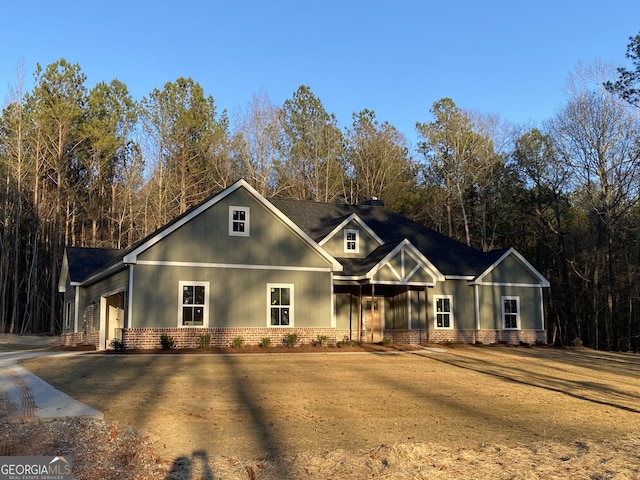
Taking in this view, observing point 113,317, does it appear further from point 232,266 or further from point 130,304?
point 232,266

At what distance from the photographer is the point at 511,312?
89.8ft

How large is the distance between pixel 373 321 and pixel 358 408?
14.7 meters

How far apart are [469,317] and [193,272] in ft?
41.1

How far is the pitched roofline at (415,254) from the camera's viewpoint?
2314cm

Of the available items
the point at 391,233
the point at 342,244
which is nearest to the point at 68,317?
the point at 342,244

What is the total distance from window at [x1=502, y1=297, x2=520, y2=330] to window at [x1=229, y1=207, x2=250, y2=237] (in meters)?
12.7

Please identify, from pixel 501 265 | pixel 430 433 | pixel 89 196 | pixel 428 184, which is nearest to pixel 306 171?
pixel 428 184

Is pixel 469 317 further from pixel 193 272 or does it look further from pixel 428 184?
pixel 428 184

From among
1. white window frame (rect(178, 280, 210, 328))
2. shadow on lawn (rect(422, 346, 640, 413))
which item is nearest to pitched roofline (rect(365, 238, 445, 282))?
shadow on lawn (rect(422, 346, 640, 413))

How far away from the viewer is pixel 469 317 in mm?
26500

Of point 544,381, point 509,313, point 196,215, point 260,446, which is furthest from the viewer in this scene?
point 509,313

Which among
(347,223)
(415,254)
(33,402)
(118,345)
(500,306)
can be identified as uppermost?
(347,223)

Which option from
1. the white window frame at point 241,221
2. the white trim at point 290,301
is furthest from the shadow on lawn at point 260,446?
the white window frame at point 241,221

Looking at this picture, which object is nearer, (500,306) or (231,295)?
(231,295)
